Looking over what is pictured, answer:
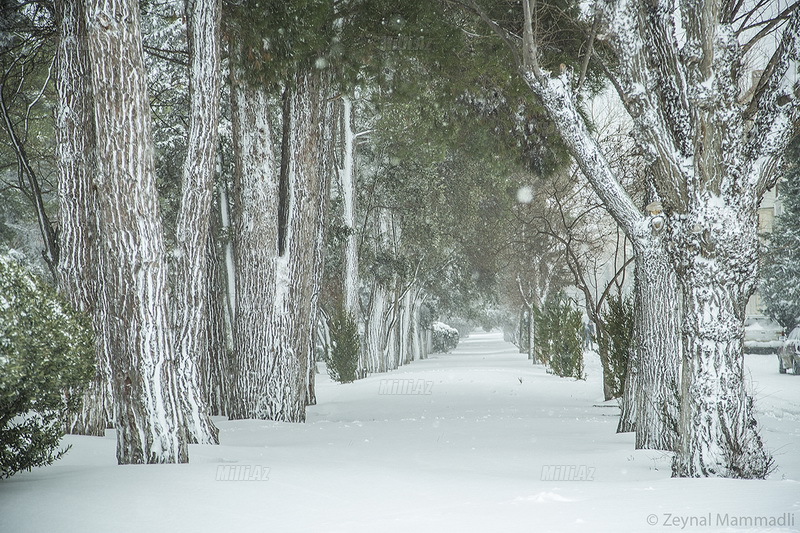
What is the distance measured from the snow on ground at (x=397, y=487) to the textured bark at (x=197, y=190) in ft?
2.32

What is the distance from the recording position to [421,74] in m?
11.8

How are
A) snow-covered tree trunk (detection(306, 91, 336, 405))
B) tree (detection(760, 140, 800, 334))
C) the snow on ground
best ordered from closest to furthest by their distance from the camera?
the snow on ground → snow-covered tree trunk (detection(306, 91, 336, 405)) → tree (detection(760, 140, 800, 334))

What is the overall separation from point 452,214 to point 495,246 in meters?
3.09

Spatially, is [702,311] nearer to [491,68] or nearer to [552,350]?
[491,68]

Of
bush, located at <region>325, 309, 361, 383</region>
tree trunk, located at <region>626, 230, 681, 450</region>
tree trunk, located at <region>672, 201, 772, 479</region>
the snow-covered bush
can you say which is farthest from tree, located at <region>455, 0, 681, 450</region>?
the snow-covered bush

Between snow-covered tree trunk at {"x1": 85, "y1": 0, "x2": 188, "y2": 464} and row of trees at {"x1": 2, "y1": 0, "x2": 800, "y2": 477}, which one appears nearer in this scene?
row of trees at {"x1": 2, "y1": 0, "x2": 800, "y2": 477}

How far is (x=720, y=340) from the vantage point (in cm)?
561

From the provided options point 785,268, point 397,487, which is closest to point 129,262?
point 397,487

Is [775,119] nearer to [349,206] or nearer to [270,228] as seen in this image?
[270,228]

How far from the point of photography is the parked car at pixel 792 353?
19.4 metres

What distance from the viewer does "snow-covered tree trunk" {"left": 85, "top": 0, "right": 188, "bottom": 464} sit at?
582cm

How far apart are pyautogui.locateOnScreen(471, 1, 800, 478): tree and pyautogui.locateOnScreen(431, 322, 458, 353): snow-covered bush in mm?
43659

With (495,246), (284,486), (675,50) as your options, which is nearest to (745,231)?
(675,50)

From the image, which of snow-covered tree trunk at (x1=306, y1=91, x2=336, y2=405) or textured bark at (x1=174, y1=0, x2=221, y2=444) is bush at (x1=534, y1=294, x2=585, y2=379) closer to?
snow-covered tree trunk at (x1=306, y1=91, x2=336, y2=405)
